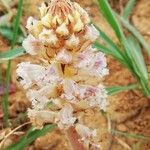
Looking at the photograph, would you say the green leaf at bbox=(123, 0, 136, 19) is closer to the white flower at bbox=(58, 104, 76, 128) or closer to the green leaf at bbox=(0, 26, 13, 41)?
the green leaf at bbox=(0, 26, 13, 41)

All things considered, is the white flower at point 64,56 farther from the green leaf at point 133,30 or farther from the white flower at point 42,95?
the green leaf at point 133,30

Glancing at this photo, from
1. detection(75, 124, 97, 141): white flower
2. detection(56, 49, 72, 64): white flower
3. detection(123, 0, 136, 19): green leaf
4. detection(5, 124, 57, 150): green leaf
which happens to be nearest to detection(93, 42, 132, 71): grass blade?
detection(5, 124, 57, 150): green leaf

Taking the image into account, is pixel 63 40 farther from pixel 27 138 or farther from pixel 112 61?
pixel 112 61

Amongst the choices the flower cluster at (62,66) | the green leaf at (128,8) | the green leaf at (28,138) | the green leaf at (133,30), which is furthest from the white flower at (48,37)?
the green leaf at (128,8)

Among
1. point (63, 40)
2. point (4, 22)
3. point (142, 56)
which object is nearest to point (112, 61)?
point (142, 56)

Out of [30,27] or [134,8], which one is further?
[134,8]

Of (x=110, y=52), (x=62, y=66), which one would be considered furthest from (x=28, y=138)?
(x=62, y=66)

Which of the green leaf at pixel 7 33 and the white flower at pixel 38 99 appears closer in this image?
the white flower at pixel 38 99
